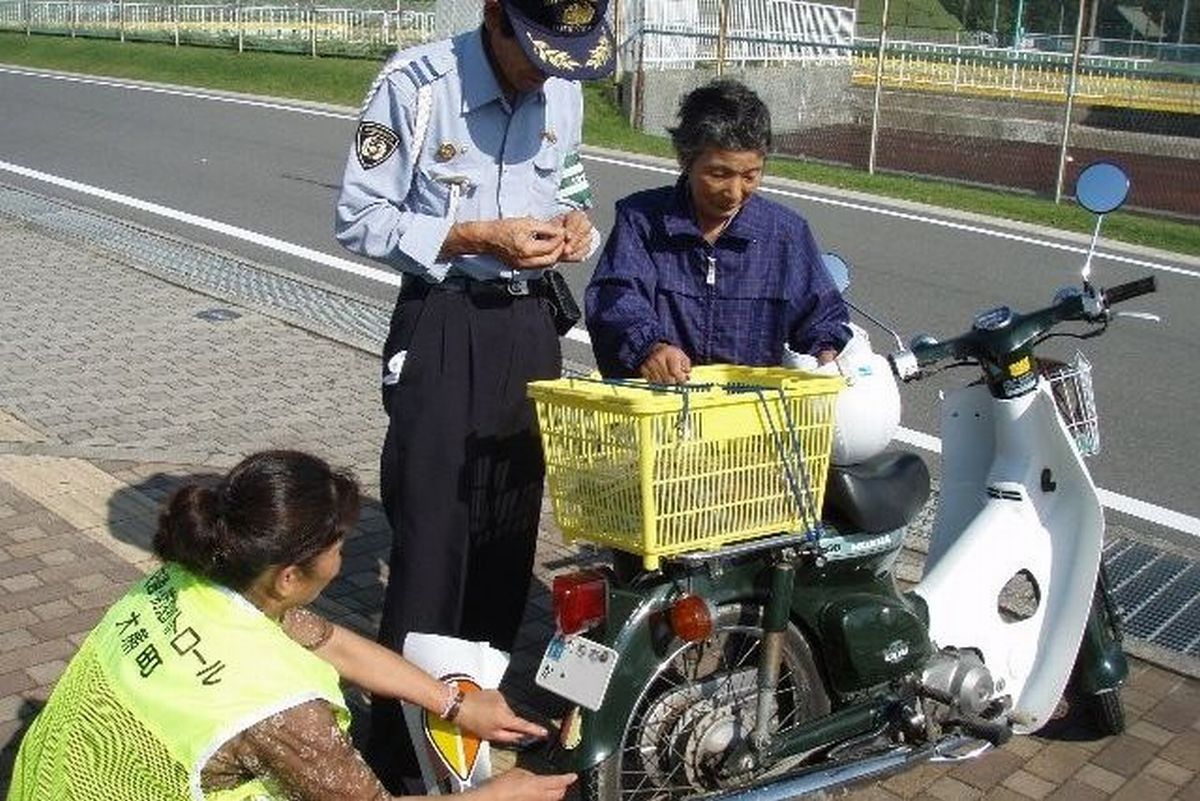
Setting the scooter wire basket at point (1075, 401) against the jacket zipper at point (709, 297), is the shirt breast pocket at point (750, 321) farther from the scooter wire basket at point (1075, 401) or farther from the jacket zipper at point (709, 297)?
the scooter wire basket at point (1075, 401)

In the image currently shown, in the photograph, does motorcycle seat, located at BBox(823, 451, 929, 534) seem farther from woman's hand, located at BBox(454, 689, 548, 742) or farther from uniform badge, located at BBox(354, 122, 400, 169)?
uniform badge, located at BBox(354, 122, 400, 169)

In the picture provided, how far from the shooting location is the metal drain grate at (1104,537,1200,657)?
4.51 meters

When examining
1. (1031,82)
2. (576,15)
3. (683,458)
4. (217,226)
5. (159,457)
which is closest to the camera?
(683,458)

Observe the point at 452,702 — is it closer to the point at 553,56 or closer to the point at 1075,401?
the point at 553,56

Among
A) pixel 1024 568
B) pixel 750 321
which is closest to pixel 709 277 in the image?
pixel 750 321

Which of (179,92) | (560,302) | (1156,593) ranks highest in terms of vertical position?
(560,302)

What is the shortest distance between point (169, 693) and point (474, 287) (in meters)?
1.29

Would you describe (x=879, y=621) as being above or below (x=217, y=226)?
above

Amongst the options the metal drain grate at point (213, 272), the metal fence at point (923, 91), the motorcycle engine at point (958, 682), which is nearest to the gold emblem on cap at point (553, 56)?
the motorcycle engine at point (958, 682)

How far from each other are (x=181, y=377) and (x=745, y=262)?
441 cm

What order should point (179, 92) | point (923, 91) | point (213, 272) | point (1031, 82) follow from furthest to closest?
point (179, 92) → point (1031, 82) → point (923, 91) → point (213, 272)

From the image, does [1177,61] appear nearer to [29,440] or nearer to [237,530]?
[29,440]

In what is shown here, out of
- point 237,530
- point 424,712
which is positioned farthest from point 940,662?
point 237,530

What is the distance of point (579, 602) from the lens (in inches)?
116
